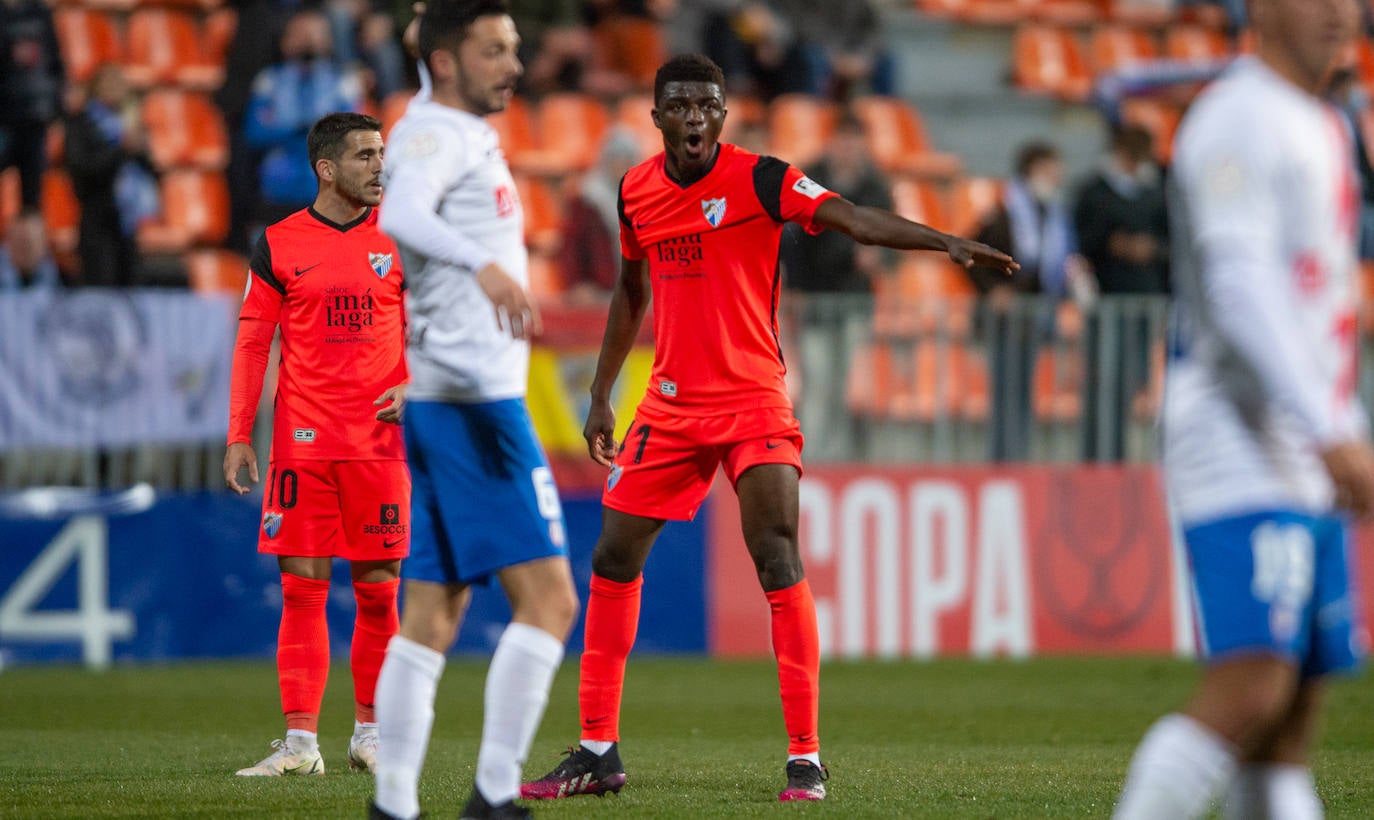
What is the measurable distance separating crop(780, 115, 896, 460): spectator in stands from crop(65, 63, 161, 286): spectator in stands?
14.2 ft

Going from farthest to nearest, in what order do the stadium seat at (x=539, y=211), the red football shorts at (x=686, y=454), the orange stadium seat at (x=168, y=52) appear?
the orange stadium seat at (x=168, y=52) < the stadium seat at (x=539, y=211) < the red football shorts at (x=686, y=454)

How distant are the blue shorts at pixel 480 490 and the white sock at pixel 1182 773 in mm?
1770

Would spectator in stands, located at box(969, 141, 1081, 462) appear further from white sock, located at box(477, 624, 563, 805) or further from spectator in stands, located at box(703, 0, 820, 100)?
white sock, located at box(477, 624, 563, 805)

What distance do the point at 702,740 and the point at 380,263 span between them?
251 centimetres

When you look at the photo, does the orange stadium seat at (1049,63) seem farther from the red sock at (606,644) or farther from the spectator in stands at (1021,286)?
the red sock at (606,644)

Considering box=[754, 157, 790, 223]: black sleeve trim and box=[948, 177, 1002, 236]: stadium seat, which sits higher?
box=[948, 177, 1002, 236]: stadium seat

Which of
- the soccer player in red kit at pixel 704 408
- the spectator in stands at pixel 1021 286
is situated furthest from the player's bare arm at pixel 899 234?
the spectator in stands at pixel 1021 286

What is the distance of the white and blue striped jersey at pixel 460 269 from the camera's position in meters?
4.68

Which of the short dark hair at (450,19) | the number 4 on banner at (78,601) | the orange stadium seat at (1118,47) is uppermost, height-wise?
the orange stadium seat at (1118,47)

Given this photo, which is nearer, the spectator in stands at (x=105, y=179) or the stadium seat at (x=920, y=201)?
the spectator in stands at (x=105, y=179)

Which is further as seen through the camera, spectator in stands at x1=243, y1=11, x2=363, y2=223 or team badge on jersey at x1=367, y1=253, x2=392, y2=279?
spectator in stands at x1=243, y1=11, x2=363, y2=223

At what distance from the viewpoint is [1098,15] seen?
60.7 feet

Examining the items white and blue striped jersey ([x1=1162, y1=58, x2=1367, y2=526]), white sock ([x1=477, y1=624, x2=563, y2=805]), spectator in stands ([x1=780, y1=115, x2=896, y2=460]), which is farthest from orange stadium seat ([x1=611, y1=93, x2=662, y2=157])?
white and blue striped jersey ([x1=1162, y1=58, x2=1367, y2=526])

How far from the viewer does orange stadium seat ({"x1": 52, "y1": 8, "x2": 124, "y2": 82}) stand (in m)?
15.0
